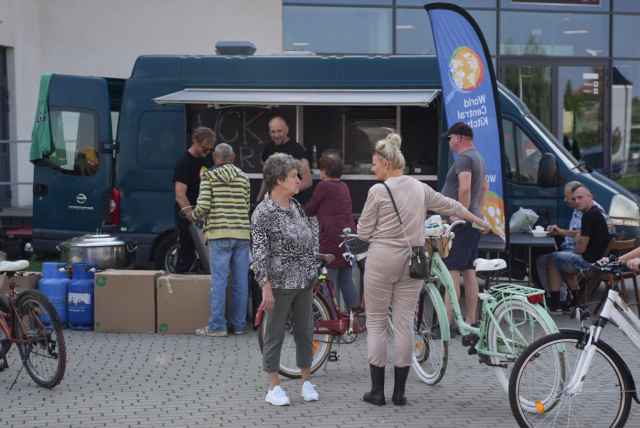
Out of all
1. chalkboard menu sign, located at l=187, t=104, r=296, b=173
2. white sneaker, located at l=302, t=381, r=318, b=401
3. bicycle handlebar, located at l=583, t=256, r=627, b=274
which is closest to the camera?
bicycle handlebar, located at l=583, t=256, r=627, b=274

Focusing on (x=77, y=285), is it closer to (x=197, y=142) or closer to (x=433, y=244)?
(x=197, y=142)

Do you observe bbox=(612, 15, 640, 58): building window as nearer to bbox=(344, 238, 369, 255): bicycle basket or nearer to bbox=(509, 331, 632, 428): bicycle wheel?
bbox=(344, 238, 369, 255): bicycle basket

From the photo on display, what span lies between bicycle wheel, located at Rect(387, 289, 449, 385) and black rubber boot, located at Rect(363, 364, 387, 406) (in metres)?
0.39

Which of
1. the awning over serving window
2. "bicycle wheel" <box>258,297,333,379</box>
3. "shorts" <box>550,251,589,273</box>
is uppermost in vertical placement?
the awning over serving window

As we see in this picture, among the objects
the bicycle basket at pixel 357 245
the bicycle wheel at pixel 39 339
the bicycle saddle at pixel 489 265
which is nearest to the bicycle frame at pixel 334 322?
the bicycle basket at pixel 357 245

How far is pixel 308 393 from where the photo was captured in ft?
19.3

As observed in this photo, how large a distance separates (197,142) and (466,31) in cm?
278

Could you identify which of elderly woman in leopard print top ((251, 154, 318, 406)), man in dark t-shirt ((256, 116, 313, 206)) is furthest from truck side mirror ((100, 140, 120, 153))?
elderly woman in leopard print top ((251, 154, 318, 406))

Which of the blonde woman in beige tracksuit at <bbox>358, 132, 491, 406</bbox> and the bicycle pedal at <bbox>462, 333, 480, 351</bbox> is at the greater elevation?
the blonde woman in beige tracksuit at <bbox>358, 132, 491, 406</bbox>

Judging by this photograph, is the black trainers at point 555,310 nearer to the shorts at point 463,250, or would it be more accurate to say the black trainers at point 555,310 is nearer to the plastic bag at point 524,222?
the plastic bag at point 524,222

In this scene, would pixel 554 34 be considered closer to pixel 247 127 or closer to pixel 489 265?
pixel 247 127

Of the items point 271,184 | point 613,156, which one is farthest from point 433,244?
point 613,156

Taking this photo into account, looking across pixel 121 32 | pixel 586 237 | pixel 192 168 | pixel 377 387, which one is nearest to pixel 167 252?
pixel 192 168

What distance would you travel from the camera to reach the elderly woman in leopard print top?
18.6ft
